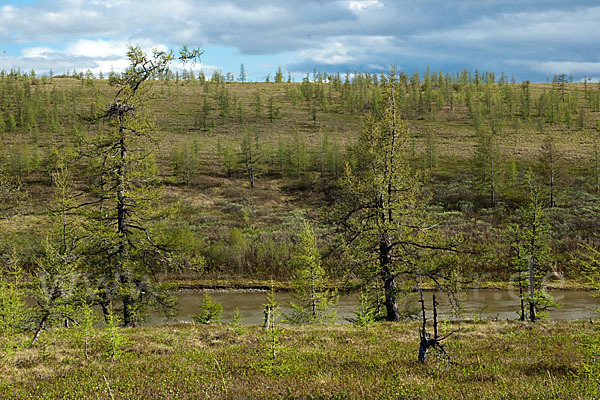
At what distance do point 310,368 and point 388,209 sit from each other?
39.5ft

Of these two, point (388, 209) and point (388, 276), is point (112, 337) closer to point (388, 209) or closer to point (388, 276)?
point (388, 276)

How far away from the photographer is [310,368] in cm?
932

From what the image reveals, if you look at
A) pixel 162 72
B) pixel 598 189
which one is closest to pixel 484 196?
pixel 598 189

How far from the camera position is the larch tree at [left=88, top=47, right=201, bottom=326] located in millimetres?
19812

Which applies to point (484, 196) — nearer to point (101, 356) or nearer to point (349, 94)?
point (101, 356)

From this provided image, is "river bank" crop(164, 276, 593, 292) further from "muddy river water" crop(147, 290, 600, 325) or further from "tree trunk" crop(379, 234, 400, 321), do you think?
"tree trunk" crop(379, 234, 400, 321)

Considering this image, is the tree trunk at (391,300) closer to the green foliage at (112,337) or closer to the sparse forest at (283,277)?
the sparse forest at (283,277)

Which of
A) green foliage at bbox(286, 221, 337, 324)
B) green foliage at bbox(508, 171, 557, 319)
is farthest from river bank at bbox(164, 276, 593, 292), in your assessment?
green foliage at bbox(508, 171, 557, 319)

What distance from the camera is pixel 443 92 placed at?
147 metres

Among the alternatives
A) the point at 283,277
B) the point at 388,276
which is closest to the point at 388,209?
the point at 388,276

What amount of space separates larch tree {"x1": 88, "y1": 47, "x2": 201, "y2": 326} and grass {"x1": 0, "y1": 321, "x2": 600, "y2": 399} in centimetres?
534

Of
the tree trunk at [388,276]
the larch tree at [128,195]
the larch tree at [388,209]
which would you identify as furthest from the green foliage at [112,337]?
the tree trunk at [388,276]

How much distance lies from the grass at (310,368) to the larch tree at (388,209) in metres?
4.87

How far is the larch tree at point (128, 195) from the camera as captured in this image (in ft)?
65.0
